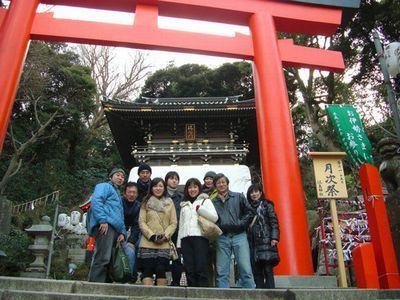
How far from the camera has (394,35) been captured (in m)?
12.9

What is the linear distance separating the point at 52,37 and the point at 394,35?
11.9 metres

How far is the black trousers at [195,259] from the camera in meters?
3.33

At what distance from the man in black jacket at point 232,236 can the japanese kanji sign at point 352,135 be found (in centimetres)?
177

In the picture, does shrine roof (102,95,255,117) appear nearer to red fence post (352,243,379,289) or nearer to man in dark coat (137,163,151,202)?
man in dark coat (137,163,151,202)

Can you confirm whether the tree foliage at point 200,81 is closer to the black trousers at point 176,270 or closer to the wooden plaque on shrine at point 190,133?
the wooden plaque on shrine at point 190,133

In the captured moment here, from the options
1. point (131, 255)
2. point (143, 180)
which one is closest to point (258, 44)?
point (143, 180)

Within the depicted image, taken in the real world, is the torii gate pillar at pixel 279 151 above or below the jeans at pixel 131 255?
above

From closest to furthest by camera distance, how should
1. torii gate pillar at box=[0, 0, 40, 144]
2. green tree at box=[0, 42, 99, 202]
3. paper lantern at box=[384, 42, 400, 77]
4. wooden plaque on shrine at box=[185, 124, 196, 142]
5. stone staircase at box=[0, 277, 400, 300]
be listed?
stone staircase at box=[0, 277, 400, 300] < paper lantern at box=[384, 42, 400, 77] < torii gate pillar at box=[0, 0, 40, 144] < wooden plaque on shrine at box=[185, 124, 196, 142] < green tree at box=[0, 42, 99, 202]

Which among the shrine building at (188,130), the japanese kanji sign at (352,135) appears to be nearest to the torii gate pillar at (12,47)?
the japanese kanji sign at (352,135)

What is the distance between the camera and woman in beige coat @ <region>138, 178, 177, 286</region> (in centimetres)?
335

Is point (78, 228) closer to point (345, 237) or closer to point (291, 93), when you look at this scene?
point (345, 237)

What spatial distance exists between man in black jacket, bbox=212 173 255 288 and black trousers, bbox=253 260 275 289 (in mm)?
129

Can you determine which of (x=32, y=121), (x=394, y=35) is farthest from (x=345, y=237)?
(x=32, y=121)

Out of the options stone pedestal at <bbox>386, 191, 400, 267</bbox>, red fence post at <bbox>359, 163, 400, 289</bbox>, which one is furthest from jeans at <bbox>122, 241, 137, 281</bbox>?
stone pedestal at <bbox>386, 191, 400, 267</bbox>
